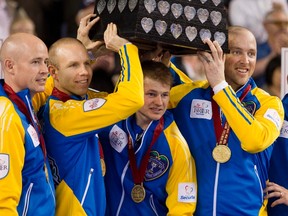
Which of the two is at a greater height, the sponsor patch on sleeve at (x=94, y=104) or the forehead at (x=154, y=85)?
the forehead at (x=154, y=85)

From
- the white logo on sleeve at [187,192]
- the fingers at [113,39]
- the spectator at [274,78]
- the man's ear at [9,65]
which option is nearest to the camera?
the man's ear at [9,65]

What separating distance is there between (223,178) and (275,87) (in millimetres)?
2951

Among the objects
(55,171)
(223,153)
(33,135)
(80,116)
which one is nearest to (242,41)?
(223,153)

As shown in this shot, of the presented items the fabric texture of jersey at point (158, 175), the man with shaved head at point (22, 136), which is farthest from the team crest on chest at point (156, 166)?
the man with shaved head at point (22, 136)

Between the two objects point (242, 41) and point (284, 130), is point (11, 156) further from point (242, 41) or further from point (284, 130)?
point (284, 130)

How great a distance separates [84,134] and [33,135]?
1.16ft

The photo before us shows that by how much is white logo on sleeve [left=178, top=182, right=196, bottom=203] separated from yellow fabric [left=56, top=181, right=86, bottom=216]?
0.65 metres

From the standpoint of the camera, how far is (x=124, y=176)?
5.30 m

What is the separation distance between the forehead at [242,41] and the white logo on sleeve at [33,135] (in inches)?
61.1

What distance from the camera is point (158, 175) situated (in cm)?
527

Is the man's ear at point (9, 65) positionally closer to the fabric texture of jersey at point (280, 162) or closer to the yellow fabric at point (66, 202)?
the yellow fabric at point (66, 202)

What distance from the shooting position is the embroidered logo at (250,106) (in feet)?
17.7

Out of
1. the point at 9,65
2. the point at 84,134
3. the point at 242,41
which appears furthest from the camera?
the point at 242,41

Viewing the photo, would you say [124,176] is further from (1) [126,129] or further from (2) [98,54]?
(2) [98,54]
